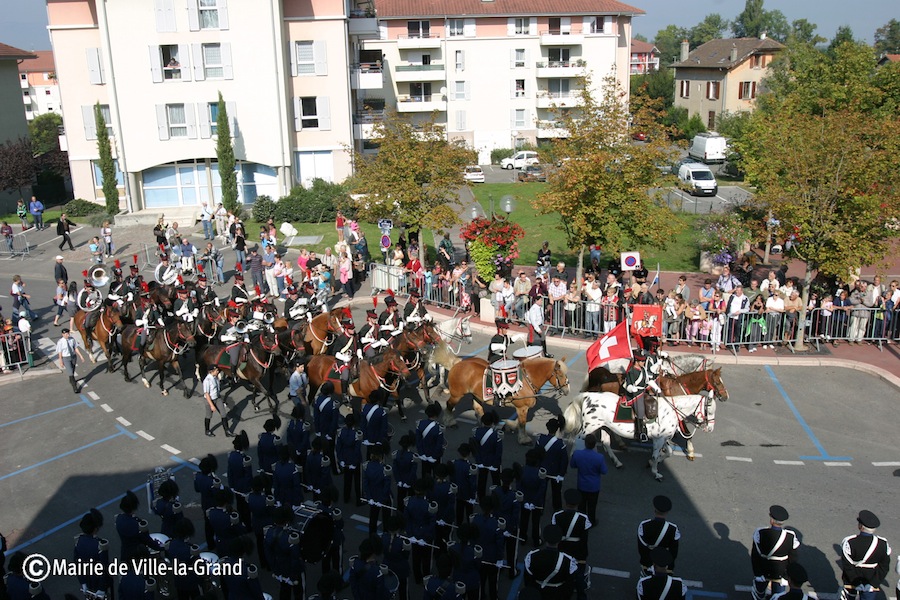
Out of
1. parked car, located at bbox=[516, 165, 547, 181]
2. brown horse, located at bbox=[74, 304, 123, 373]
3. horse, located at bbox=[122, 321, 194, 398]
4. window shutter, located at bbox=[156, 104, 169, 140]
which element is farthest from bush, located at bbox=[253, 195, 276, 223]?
horse, located at bbox=[122, 321, 194, 398]

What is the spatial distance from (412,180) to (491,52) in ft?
111

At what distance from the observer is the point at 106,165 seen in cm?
→ 3606

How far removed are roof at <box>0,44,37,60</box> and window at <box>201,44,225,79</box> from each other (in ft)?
49.1

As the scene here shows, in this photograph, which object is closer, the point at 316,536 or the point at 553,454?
the point at 316,536

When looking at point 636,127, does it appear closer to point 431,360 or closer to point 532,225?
point 431,360

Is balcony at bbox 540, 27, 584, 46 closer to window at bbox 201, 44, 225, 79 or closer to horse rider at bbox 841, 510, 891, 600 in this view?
window at bbox 201, 44, 225, 79

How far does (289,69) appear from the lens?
126ft

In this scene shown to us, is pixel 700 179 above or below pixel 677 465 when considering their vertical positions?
above

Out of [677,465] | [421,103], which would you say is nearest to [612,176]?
[677,465]

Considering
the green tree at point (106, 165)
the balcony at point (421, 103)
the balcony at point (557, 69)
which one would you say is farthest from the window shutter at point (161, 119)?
the balcony at point (557, 69)

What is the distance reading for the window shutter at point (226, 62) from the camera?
3603 centimetres

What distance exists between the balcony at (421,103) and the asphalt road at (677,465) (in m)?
38.7

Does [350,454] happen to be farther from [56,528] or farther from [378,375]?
[56,528]

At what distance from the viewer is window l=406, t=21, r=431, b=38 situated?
5494 cm
